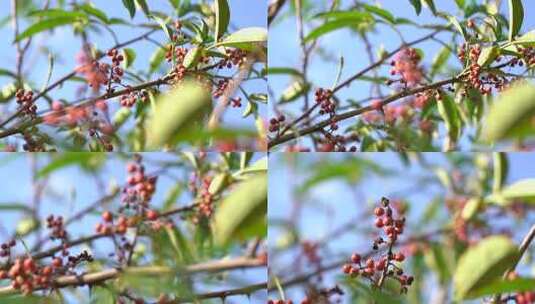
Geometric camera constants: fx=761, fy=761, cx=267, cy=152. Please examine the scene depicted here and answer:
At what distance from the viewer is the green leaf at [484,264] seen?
1.84 feet

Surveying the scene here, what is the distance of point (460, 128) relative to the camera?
137 cm

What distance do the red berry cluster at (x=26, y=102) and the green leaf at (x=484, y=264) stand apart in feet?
2.57

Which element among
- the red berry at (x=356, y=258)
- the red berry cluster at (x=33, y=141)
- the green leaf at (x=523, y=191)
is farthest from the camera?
the red berry cluster at (x=33, y=141)

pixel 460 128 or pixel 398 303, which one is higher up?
pixel 460 128

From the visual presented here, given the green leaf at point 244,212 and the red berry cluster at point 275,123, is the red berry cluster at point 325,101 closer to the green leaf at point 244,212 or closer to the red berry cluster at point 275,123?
the red berry cluster at point 275,123

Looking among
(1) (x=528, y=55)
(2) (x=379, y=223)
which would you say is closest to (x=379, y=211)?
(2) (x=379, y=223)

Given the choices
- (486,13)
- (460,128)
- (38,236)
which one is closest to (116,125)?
(38,236)

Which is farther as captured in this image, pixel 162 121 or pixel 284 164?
pixel 284 164

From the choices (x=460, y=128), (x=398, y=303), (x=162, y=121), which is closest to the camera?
(x=162, y=121)

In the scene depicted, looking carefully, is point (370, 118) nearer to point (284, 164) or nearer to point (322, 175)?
point (284, 164)

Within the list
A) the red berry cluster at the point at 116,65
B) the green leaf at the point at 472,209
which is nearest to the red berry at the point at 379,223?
the green leaf at the point at 472,209

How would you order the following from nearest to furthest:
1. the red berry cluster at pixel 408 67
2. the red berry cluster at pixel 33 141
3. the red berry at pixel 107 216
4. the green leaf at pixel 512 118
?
the green leaf at pixel 512 118
the red berry at pixel 107 216
the red berry cluster at pixel 33 141
the red berry cluster at pixel 408 67

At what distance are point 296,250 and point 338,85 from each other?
1.30 feet

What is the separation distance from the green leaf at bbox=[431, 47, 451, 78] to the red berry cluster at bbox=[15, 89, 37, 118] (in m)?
0.77
